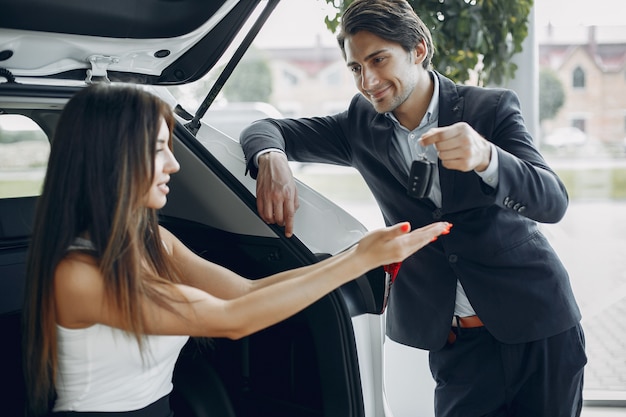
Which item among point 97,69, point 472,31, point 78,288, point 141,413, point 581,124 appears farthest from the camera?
point 581,124

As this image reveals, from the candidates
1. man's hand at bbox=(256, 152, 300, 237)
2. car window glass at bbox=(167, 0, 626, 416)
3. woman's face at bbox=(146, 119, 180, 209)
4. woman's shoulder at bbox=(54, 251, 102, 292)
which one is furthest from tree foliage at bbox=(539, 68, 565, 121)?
woman's shoulder at bbox=(54, 251, 102, 292)

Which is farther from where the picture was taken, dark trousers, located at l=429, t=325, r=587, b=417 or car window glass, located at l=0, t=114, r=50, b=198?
car window glass, located at l=0, t=114, r=50, b=198

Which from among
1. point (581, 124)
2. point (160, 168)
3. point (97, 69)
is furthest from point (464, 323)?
point (581, 124)

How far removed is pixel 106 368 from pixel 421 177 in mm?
688

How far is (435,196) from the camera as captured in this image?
5.40 feet

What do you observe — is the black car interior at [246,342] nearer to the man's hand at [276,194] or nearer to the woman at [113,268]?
the man's hand at [276,194]

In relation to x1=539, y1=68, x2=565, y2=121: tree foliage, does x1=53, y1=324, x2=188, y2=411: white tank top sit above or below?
below

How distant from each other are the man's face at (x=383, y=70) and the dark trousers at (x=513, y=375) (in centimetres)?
58

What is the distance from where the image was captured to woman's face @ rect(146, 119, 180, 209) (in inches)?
50.3

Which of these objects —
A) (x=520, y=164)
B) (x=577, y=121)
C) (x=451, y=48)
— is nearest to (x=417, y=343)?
(x=520, y=164)

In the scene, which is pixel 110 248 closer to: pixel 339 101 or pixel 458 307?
pixel 458 307

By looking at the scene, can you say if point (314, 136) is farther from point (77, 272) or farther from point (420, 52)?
point (77, 272)

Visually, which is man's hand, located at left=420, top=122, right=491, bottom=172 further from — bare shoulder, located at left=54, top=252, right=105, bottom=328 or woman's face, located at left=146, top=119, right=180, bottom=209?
bare shoulder, located at left=54, top=252, right=105, bottom=328

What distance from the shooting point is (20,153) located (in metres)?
1.91
